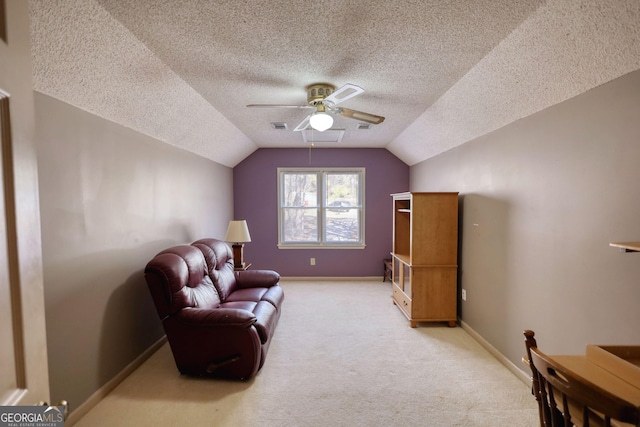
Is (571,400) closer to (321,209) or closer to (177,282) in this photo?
(177,282)

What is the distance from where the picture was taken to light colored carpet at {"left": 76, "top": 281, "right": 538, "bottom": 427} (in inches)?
76.2

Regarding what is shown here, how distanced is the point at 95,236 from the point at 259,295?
1.65 m

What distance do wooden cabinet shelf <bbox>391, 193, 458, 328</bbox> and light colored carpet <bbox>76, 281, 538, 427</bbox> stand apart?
0.25m

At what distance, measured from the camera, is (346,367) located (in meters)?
2.54

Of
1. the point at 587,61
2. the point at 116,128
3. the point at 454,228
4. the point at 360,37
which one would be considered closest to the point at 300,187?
the point at 454,228

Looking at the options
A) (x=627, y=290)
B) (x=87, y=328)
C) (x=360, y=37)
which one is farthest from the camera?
(x=87, y=328)

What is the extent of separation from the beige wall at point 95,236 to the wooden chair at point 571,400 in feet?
8.42

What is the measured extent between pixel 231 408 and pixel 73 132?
2.21m

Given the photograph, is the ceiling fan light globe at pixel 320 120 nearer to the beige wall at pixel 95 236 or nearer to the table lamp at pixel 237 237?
the beige wall at pixel 95 236

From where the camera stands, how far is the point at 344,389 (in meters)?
2.24

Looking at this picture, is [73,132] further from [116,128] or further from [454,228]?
[454,228]

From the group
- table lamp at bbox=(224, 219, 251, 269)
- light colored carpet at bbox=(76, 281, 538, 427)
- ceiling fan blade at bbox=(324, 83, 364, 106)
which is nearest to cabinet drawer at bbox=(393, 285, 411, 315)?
light colored carpet at bbox=(76, 281, 538, 427)

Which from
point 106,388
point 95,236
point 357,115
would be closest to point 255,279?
point 106,388

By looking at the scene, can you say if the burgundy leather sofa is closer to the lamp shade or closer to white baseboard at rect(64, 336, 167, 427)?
white baseboard at rect(64, 336, 167, 427)
